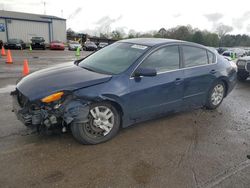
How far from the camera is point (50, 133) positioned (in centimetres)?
359

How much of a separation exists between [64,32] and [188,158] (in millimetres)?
41007

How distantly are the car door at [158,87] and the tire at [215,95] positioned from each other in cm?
109

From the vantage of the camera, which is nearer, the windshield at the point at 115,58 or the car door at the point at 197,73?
the windshield at the point at 115,58

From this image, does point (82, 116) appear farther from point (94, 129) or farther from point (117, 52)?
point (117, 52)

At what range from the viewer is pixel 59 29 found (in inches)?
1535

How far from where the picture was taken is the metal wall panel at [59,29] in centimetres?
3822

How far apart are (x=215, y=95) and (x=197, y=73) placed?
102 centimetres

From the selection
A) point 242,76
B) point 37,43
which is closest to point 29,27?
point 37,43

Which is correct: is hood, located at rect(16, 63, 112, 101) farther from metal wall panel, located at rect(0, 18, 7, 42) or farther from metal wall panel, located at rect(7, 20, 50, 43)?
metal wall panel, located at rect(7, 20, 50, 43)

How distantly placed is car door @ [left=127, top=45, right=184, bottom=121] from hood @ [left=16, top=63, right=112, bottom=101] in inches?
23.2

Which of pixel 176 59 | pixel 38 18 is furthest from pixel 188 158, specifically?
pixel 38 18

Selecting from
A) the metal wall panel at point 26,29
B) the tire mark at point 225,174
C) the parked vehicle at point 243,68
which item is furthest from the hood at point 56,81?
the metal wall panel at point 26,29

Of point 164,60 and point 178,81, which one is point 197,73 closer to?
point 178,81

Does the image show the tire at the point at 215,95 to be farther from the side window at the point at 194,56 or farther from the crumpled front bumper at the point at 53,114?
the crumpled front bumper at the point at 53,114
